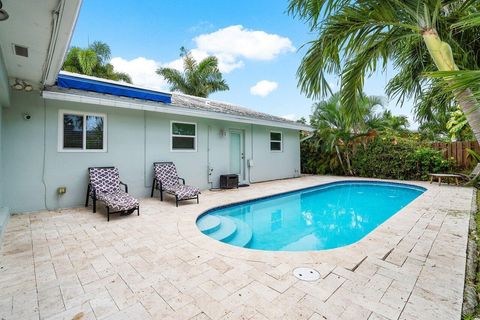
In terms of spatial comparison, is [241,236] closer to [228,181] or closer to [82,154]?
[228,181]

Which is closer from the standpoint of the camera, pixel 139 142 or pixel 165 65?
pixel 139 142

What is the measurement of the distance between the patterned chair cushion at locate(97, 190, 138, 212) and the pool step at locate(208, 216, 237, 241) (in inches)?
85.2

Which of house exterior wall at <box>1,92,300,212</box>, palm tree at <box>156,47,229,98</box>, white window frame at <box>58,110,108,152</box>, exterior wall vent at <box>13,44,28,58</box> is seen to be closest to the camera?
exterior wall vent at <box>13,44,28,58</box>

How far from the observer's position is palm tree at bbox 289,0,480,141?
2.61 m

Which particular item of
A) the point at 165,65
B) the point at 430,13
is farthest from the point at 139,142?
the point at 165,65

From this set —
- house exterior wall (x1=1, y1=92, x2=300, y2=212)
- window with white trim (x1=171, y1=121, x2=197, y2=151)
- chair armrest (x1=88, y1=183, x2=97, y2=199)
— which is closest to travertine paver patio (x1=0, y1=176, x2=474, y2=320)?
chair armrest (x1=88, y1=183, x2=97, y2=199)

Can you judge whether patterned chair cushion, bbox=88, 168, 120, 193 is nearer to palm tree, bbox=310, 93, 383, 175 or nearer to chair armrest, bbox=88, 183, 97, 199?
chair armrest, bbox=88, 183, 97, 199

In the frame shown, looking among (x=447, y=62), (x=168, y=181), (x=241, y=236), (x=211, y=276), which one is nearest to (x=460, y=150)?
(x=447, y=62)

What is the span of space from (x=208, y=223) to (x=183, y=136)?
4.53m

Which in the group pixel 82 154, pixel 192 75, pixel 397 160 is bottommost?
pixel 397 160

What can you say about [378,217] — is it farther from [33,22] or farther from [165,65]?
[165,65]

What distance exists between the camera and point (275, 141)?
13.1m

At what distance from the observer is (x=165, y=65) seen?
65.1 ft

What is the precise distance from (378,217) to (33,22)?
8545mm
